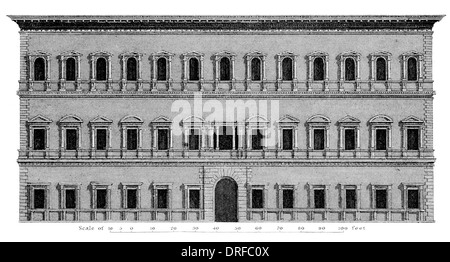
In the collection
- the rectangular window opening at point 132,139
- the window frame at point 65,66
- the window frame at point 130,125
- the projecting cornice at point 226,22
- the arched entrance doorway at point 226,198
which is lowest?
the arched entrance doorway at point 226,198

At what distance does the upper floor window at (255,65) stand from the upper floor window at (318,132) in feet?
11.0

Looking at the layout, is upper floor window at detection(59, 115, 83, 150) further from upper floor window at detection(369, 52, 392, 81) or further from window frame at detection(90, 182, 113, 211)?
upper floor window at detection(369, 52, 392, 81)

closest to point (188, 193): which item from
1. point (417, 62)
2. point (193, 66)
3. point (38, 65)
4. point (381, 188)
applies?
point (193, 66)

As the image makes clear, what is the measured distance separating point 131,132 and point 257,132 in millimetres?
6306

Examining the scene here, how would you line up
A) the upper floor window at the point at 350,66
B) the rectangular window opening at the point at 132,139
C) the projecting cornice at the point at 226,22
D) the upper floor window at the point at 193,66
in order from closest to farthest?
the projecting cornice at the point at 226,22 → the upper floor window at the point at 193,66 → the upper floor window at the point at 350,66 → the rectangular window opening at the point at 132,139

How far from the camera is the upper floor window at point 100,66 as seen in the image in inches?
1553

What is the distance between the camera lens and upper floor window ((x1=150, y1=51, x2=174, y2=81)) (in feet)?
129

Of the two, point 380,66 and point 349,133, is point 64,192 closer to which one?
point 349,133

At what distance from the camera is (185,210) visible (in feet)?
128

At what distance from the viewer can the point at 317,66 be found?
39656 mm

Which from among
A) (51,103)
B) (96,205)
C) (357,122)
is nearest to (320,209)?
(357,122)

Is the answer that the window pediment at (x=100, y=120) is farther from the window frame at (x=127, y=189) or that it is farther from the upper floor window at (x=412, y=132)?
the upper floor window at (x=412, y=132)

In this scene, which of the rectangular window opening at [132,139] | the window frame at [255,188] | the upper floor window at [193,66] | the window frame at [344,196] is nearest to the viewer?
the window frame at [344,196]

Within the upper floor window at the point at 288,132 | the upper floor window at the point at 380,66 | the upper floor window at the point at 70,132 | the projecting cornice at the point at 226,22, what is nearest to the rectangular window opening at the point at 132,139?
the upper floor window at the point at 70,132
